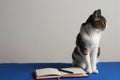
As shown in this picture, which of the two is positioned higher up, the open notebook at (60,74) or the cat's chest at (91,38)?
the cat's chest at (91,38)

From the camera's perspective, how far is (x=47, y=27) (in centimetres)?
172

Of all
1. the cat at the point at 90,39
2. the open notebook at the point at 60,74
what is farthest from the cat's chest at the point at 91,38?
the open notebook at the point at 60,74

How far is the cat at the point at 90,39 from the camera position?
1175 mm

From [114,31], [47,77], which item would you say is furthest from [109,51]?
[47,77]

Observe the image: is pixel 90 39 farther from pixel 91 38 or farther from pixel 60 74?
pixel 60 74

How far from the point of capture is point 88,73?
48.6 inches

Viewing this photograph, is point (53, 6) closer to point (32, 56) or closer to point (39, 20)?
point (39, 20)

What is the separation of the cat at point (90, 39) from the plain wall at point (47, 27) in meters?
0.46

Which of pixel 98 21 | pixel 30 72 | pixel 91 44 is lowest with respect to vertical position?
pixel 30 72

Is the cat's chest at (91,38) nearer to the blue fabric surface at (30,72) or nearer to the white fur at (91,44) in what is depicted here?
the white fur at (91,44)

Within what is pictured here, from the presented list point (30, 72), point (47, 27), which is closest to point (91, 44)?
point (30, 72)

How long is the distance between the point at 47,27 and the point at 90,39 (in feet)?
1.89

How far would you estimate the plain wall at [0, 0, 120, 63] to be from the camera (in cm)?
170

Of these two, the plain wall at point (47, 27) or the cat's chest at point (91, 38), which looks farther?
the plain wall at point (47, 27)
